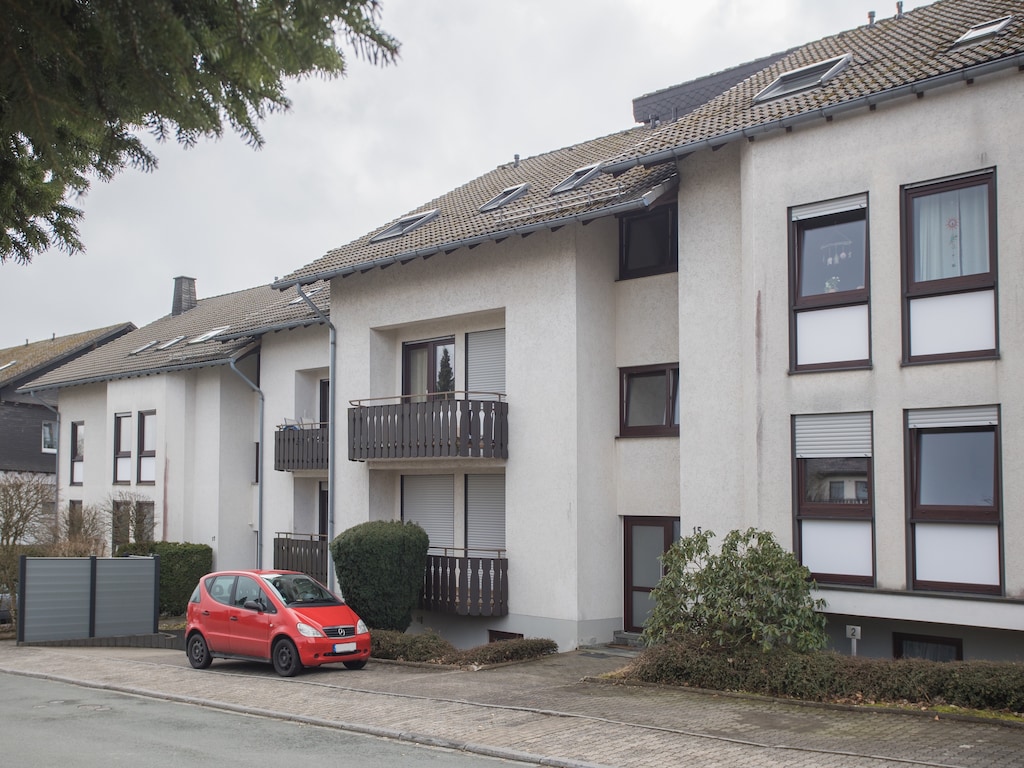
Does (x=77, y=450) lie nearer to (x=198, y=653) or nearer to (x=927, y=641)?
(x=198, y=653)

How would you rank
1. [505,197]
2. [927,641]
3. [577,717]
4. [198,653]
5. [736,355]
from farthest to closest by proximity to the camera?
[505,197] < [198,653] < [736,355] < [927,641] < [577,717]

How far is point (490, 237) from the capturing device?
695 inches

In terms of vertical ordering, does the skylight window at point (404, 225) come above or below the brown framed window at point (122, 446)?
above

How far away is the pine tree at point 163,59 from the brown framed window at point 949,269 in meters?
9.76

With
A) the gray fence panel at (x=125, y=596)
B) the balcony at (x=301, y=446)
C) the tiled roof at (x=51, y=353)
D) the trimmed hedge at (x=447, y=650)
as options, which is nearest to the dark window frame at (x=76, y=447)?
the tiled roof at (x=51, y=353)

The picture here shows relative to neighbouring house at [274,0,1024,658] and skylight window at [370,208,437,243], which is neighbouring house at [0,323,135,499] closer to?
skylight window at [370,208,437,243]

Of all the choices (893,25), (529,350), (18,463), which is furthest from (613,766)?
(18,463)

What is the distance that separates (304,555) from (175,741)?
12.2 metres

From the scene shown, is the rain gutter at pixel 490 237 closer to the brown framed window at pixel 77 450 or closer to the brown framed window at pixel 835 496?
the brown framed window at pixel 835 496

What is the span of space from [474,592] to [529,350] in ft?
14.0

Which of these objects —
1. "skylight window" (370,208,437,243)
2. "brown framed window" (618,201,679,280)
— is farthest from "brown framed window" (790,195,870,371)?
"skylight window" (370,208,437,243)

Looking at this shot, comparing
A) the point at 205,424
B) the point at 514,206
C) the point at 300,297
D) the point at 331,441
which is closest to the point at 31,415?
the point at 205,424

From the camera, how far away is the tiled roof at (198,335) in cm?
2522

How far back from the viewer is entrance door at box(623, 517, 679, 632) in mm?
17175
